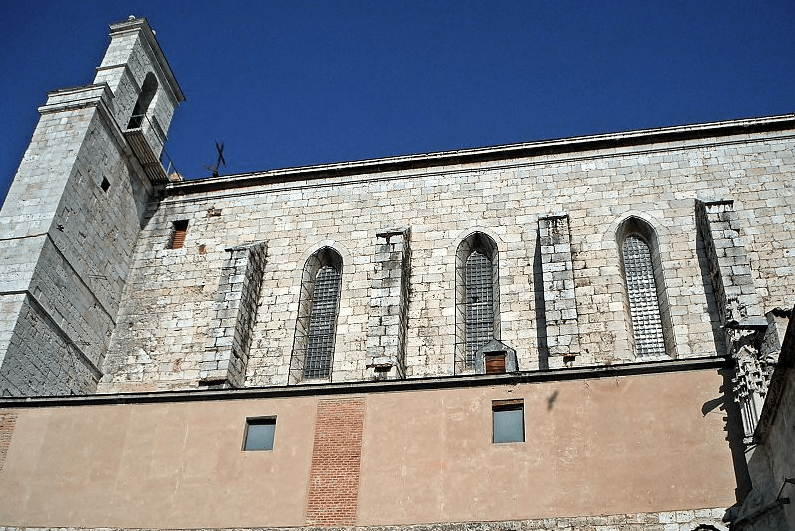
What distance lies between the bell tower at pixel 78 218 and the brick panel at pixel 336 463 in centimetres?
660

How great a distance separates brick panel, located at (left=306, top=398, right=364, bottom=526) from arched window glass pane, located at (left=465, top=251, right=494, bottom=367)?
4.14 m

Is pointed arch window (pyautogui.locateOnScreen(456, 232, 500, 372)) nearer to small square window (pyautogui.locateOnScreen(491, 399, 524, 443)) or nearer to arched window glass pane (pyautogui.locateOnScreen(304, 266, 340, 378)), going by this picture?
arched window glass pane (pyautogui.locateOnScreen(304, 266, 340, 378))

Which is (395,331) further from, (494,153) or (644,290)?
(494,153)

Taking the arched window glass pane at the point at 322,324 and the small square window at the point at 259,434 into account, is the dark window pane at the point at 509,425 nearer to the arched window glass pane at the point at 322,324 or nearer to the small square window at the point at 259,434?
the small square window at the point at 259,434

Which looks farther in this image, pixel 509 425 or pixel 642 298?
pixel 642 298

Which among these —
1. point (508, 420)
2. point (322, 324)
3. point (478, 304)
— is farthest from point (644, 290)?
point (322, 324)

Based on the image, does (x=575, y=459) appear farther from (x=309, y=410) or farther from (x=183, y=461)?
(x=183, y=461)

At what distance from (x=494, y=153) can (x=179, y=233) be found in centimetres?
795

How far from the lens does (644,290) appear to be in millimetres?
18484

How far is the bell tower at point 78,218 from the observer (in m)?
18.0

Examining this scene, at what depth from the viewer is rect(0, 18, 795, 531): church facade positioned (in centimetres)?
1330

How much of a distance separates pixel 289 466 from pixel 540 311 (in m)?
6.46

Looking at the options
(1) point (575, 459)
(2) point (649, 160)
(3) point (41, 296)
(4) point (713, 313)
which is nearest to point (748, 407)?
(1) point (575, 459)

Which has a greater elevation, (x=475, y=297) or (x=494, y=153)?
(x=494, y=153)
